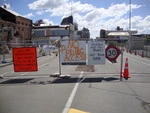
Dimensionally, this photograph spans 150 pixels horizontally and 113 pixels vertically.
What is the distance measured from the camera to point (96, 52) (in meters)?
14.4

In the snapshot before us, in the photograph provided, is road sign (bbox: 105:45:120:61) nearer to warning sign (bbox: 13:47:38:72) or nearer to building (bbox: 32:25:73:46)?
warning sign (bbox: 13:47:38:72)

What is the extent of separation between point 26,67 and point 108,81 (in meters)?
4.59

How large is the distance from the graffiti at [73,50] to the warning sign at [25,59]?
166 centimetres

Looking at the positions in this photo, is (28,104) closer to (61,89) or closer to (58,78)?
(61,89)

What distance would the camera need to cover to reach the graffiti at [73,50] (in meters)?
14.3

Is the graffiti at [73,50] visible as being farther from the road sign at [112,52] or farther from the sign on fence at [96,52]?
the road sign at [112,52]

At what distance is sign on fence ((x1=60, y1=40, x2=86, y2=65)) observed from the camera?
1427 centimetres

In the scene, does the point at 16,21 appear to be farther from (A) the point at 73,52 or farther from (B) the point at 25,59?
(A) the point at 73,52

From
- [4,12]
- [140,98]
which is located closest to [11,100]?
[140,98]

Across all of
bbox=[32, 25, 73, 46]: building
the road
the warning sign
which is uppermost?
bbox=[32, 25, 73, 46]: building

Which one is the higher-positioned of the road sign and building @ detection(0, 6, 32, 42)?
building @ detection(0, 6, 32, 42)

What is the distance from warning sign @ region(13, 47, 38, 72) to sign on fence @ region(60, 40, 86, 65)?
5.22ft

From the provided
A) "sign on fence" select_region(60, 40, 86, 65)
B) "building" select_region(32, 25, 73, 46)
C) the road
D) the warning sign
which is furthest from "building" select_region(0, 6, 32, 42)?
the road

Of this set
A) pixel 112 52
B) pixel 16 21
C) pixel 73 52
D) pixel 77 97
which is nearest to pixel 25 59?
pixel 73 52
